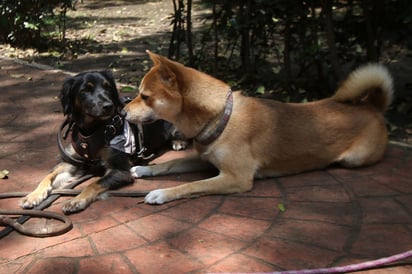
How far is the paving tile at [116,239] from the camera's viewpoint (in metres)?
3.34

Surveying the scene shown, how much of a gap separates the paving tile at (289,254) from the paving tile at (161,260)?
390 millimetres

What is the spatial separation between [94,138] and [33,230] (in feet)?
3.39

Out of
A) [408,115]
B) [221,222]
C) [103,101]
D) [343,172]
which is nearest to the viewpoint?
[221,222]

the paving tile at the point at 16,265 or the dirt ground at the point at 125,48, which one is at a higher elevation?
the dirt ground at the point at 125,48

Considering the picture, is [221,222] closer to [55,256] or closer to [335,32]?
[55,256]

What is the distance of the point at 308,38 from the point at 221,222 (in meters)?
3.72

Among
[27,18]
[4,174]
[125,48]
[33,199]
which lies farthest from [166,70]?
[27,18]

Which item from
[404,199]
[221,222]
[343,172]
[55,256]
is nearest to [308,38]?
[343,172]

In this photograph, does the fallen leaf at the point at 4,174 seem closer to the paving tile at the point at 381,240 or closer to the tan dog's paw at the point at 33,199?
the tan dog's paw at the point at 33,199

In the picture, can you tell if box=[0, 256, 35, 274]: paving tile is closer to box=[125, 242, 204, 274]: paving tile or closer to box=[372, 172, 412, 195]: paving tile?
box=[125, 242, 204, 274]: paving tile

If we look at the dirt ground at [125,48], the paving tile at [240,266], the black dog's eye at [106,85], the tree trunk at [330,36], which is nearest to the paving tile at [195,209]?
the paving tile at [240,266]

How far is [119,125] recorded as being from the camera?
4.45 metres

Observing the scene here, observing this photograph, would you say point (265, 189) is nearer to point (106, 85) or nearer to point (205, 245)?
point (205, 245)

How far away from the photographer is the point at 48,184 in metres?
4.21
